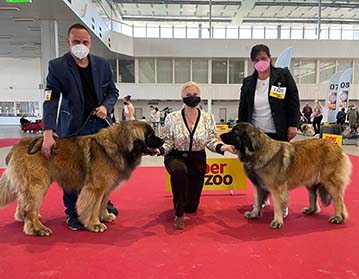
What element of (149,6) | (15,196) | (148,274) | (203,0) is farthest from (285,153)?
(149,6)

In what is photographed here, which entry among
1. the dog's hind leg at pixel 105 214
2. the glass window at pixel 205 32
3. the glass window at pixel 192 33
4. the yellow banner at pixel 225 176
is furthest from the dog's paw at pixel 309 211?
the glass window at pixel 205 32

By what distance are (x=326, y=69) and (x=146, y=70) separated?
457 inches

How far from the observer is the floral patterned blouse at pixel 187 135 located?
3154mm

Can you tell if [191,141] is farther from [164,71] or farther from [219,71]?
[219,71]

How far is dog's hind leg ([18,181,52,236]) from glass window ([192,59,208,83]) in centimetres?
1760

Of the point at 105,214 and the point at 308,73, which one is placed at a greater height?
the point at 308,73

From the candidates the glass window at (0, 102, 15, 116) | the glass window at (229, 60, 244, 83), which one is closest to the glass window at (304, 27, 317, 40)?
the glass window at (229, 60, 244, 83)

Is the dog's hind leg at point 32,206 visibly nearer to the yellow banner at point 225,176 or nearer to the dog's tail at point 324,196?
the yellow banner at point 225,176

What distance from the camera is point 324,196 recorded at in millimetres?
3117

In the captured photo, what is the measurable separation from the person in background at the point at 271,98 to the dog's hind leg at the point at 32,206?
2.18 meters

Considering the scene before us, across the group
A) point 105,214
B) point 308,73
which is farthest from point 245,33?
point 105,214

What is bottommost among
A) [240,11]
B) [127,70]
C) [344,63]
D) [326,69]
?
[127,70]

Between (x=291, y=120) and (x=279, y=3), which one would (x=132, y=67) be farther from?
(x=291, y=120)

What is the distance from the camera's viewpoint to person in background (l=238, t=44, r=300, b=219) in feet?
10.0
